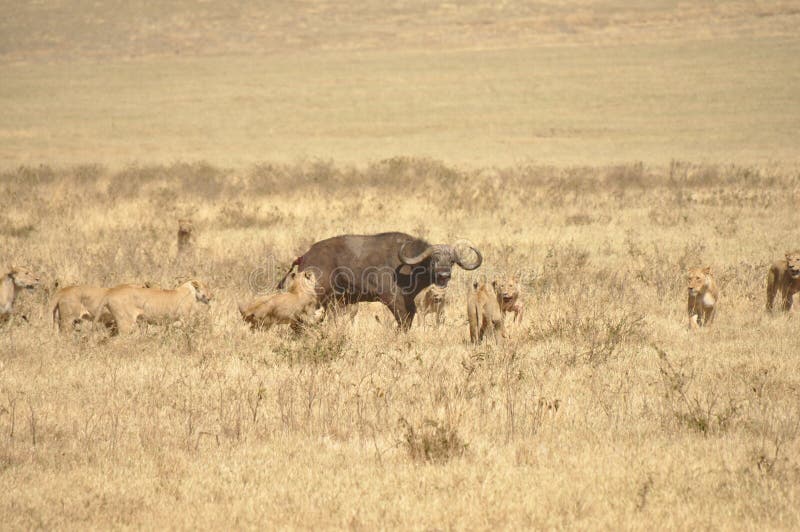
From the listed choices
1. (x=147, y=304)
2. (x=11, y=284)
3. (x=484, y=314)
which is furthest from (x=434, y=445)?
(x=11, y=284)

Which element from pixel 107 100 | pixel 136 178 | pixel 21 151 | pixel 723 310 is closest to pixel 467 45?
pixel 107 100

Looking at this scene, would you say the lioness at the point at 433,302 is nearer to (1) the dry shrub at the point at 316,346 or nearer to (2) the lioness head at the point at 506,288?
(2) the lioness head at the point at 506,288

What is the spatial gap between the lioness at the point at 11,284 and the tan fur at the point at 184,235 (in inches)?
228

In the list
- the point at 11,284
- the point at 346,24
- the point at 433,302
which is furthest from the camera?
the point at 346,24

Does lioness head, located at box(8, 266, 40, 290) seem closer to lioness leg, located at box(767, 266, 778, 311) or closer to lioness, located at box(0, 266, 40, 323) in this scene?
lioness, located at box(0, 266, 40, 323)

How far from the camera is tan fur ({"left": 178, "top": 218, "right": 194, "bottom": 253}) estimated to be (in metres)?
18.3

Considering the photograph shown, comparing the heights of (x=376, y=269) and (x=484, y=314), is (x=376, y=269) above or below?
above

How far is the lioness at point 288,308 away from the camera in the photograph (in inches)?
481

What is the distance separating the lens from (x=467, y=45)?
86500 millimetres

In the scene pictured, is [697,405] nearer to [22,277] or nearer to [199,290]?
[199,290]

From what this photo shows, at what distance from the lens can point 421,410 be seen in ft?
29.6

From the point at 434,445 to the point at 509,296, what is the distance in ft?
16.6

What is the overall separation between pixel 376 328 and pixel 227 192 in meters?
14.9

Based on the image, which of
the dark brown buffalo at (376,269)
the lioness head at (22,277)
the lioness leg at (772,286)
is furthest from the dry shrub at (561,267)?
the lioness head at (22,277)
